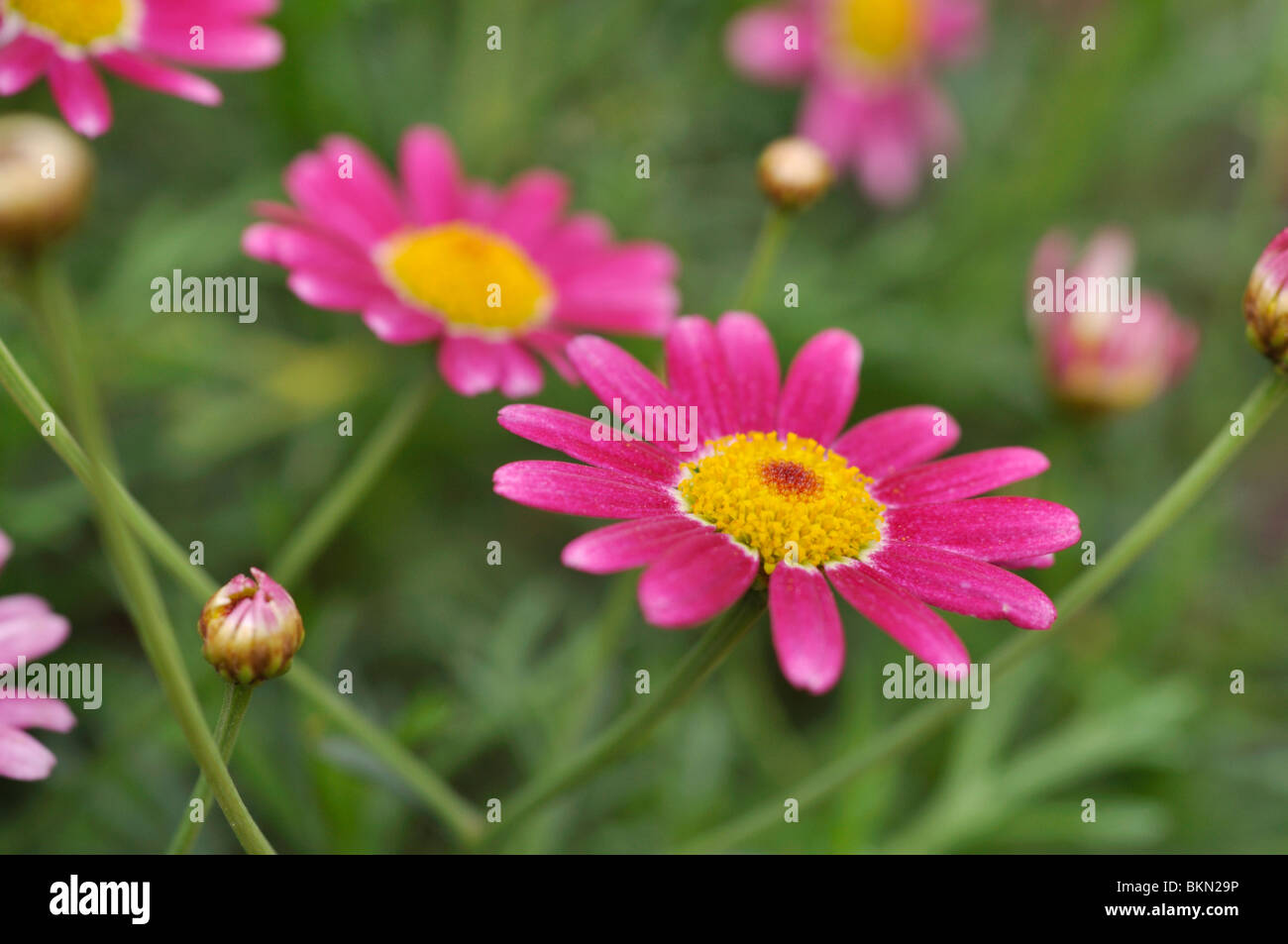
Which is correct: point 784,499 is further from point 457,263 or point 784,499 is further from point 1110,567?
point 457,263

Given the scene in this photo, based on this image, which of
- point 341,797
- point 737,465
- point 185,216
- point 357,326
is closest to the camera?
point 737,465

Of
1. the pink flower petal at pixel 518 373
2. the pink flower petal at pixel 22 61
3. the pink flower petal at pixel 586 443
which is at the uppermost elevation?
the pink flower petal at pixel 22 61

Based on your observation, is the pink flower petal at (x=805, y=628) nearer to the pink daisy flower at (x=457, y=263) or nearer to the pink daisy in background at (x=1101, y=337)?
the pink daisy flower at (x=457, y=263)

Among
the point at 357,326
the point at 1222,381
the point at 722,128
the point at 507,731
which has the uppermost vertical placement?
the point at 722,128

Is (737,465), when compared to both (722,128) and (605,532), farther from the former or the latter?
(722,128)

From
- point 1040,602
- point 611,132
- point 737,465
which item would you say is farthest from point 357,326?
point 1040,602

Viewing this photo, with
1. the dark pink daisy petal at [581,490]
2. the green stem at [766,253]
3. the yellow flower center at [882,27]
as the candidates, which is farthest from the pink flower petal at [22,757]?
the yellow flower center at [882,27]

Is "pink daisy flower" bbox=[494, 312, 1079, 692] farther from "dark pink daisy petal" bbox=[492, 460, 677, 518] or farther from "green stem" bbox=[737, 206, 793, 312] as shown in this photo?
"green stem" bbox=[737, 206, 793, 312]
